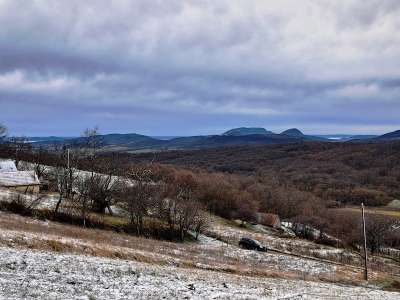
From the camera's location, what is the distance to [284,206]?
5758 inches

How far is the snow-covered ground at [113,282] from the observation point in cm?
1789

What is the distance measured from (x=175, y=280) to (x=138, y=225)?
143ft

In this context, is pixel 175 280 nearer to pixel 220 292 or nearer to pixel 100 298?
pixel 220 292

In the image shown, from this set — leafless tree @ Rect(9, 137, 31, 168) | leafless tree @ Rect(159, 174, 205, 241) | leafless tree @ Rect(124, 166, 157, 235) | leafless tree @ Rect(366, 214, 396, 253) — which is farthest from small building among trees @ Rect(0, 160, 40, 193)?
leafless tree @ Rect(366, 214, 396, 253)

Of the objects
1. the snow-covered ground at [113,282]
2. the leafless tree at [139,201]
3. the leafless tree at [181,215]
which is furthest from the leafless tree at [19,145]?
the snow-covered ground at [113,282]

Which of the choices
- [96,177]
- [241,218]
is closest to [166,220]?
[96,177]

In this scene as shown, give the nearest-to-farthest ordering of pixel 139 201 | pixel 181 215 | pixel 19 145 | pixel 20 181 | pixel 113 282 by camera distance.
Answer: pixel 113 282 < pixel 139 201 < pixel 181 215 < pixel 20 181 < pixel 19 145

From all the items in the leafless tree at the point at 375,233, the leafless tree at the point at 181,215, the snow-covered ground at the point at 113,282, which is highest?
the snow-covered ground at the point at 113,282

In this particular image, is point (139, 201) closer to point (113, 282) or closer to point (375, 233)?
point (113, 282)

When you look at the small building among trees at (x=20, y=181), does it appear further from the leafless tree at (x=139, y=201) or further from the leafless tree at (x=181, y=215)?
the leafless tree at (x=181, y=215)

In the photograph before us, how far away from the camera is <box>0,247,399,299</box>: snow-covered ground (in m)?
17.9

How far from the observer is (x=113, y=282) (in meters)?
20.7

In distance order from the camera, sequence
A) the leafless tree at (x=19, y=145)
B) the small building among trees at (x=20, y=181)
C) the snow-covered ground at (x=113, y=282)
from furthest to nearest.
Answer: the leafless tree at (x=19, y=145)
the small building among trees at (x=20, y=181)
the snow-covered ground at (x=113, y=282)

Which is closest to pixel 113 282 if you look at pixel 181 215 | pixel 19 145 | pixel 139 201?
pixel 139 201
